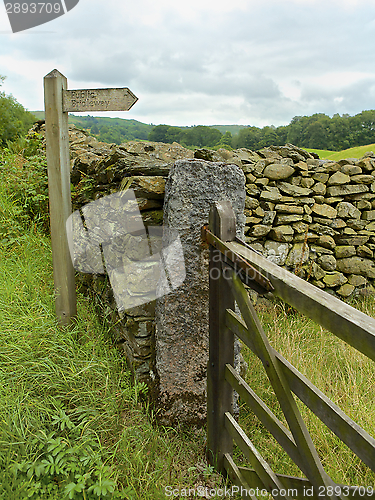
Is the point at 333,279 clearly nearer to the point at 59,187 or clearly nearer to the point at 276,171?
the point at 276,171

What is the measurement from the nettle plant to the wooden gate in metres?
0.65

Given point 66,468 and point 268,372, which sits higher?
point 268,372

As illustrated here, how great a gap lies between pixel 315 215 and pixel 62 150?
12.3 feet

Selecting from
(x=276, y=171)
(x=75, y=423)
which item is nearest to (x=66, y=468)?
(x=75, y=423)

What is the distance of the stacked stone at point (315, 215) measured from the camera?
435 centimetres

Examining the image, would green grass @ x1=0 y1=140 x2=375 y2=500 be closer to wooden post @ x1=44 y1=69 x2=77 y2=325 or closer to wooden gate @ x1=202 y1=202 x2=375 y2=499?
wooden post @ x1=44 y1=69 x2=77 y2=325

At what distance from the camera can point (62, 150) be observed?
2.31 m

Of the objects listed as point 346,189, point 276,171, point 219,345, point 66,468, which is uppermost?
point 276,171

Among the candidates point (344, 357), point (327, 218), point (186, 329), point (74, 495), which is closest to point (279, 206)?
point (327, 218)

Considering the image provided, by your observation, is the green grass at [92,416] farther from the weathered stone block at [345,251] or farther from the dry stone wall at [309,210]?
the weathered stone block at [345,251]

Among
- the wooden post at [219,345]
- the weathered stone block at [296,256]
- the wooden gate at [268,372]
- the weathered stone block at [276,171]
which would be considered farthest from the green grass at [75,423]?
the weathered stone block at [276,171]

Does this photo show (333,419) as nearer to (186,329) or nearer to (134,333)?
(186,329)

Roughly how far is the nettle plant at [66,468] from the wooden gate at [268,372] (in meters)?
0.65

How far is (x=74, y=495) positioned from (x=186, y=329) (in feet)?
3.27
